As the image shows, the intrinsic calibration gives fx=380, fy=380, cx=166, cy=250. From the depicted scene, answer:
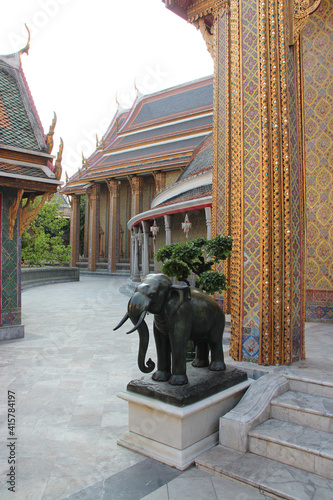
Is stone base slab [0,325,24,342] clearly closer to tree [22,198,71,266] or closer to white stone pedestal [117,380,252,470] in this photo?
white stone pedestal [117,380,252,470]

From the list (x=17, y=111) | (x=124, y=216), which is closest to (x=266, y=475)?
(x=17, y=111)

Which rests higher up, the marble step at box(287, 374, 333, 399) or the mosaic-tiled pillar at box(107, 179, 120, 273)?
the mosaic-tiled pillar at box(107, 179, 120, 273)

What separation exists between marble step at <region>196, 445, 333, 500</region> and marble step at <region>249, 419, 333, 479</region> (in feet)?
0.14

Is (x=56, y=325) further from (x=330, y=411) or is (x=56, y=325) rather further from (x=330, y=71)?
(x=330, y=71)

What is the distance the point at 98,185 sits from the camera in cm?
2712

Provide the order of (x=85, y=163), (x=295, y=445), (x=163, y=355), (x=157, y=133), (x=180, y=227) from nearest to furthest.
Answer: (x=295, y=445), (x=163, y=355), (x=180, y=227), (x=157, y=133), (x=85, y=163)

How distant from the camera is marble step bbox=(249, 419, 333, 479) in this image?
2.53m

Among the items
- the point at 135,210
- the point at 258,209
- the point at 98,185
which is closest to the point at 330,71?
the point at 258,209

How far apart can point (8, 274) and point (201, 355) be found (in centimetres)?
476

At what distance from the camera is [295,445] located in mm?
2645

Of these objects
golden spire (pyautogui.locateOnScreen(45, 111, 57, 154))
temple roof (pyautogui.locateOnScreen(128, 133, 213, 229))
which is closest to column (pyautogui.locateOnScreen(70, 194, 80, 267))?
temple roof (pyautogui.locateOnScreen(128, 133, 213, 229))

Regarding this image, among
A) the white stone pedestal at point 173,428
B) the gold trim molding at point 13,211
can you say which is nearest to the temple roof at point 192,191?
the gold trim molding at point 13,211

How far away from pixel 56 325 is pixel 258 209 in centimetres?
586

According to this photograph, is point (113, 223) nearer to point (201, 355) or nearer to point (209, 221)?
point (209, 221)
